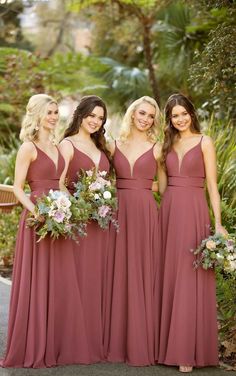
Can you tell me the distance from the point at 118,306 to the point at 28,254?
2.94 feet

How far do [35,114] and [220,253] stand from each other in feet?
6.10

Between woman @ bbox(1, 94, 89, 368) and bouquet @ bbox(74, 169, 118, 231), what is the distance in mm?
270

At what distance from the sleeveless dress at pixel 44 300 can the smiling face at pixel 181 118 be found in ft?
3.34

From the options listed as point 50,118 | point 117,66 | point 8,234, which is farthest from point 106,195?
point 117,66

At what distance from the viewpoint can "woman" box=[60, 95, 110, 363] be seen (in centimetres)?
602

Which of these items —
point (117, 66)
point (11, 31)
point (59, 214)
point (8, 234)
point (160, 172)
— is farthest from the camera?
point (11, 31)

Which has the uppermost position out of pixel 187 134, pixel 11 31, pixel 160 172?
pixel 11 31

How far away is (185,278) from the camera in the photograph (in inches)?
233

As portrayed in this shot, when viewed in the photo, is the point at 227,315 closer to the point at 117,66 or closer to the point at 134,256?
the point at 134,256

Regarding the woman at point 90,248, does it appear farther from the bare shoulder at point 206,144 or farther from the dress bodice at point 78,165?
the bare shoulder at point 206,144

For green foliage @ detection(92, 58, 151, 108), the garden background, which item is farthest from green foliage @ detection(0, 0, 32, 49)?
green foliage @ detection(92, 58, 151, 108)

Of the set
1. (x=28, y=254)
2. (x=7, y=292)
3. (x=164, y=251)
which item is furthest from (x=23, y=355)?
(x=7, y=292)

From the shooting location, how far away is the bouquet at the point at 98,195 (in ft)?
18.7

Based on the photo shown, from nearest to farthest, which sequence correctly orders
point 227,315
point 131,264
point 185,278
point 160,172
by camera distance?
point 185,278 → point 131,264 → point 160,172 → point 227,315
